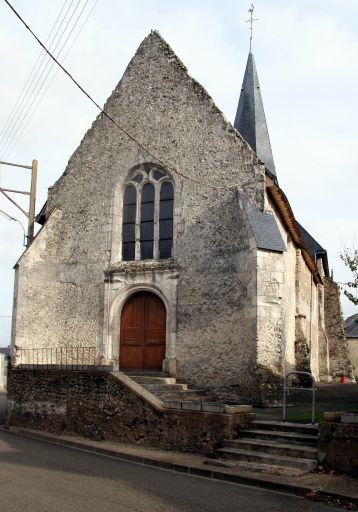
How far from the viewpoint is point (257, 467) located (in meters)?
8.52

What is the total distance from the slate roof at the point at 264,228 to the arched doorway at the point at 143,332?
346 centimetres

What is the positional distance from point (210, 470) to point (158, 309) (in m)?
7.19

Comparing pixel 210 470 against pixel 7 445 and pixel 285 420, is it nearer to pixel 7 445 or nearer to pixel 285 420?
pixel 285 420

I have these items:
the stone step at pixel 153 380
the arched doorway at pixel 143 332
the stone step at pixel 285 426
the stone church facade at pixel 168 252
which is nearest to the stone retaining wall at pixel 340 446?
the stone step at pixel 285 426

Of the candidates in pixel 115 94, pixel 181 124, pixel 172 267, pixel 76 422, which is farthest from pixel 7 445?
pixel 115 94

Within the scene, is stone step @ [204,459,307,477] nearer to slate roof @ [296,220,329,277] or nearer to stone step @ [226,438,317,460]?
stone step @ [226,438,317,460]

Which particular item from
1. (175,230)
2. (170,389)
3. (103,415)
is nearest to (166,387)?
(170,389)

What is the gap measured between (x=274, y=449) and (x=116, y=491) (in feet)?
9.29

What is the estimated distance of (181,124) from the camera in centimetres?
1559

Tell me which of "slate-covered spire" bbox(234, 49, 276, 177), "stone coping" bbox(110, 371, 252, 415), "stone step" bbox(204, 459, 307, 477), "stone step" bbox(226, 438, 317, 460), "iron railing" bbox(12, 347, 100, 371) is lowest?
"stone step" bbox(204, 459, 307, 477)

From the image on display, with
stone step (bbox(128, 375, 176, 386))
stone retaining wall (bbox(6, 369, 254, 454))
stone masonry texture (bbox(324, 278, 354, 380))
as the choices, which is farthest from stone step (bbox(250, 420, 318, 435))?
stone masonry texture (bbox(324, 278, 354, 380))

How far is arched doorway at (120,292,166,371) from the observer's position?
15273 millimetres

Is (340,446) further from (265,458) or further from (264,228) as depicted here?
(264,228)

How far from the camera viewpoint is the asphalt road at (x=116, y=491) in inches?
257
